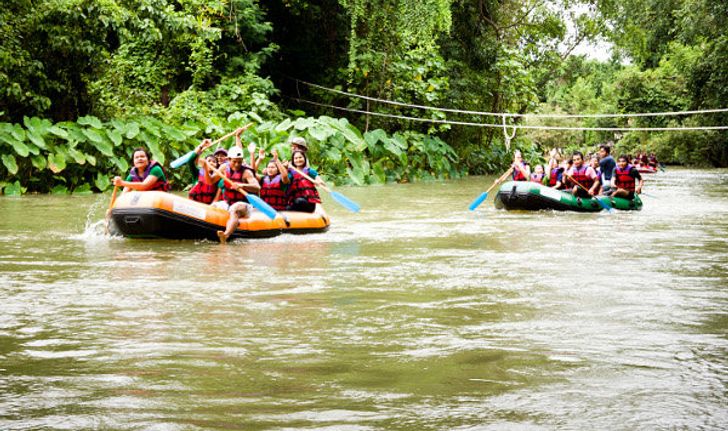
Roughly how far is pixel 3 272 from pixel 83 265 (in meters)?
0.72

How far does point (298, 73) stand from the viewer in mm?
25641

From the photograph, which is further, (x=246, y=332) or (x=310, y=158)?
(x=310, y=158)

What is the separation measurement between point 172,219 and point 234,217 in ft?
2.29

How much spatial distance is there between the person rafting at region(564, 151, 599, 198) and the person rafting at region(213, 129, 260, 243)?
6.47m

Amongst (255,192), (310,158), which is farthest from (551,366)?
(310,158)

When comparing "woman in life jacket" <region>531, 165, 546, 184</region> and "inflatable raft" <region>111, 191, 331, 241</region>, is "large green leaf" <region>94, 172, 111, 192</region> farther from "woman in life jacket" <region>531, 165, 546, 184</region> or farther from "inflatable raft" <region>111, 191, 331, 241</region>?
"woman in life jacket" <region>531, 165, 546, 184</region>

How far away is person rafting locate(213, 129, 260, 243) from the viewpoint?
34.8 feet

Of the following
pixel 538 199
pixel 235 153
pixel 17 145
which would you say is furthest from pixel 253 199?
pixel 17 145

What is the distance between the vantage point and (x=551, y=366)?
4.96m

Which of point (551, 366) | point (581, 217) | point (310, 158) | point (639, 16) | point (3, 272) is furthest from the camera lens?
point (639, 16)

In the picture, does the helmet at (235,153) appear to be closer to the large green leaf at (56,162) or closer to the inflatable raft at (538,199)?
Answer: the inflatable raft at (538,199)

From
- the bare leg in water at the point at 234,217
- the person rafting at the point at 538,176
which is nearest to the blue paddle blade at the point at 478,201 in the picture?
the person rafting at the point at 538,176

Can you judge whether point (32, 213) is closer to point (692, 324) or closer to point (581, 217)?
point (581, 217)

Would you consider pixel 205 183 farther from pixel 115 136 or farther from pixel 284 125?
pixel 284 125
